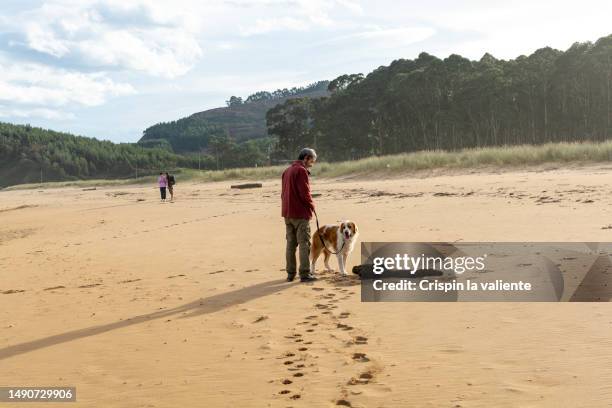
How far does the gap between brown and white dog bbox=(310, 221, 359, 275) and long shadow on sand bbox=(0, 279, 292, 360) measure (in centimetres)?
83

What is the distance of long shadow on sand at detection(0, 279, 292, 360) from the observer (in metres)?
6.34

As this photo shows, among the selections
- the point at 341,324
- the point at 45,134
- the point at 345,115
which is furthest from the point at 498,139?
the point at 45,134

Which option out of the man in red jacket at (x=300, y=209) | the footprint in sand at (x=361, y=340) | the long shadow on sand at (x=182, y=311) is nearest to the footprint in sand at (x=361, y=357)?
the footprint in sand at (x=361, y=340)

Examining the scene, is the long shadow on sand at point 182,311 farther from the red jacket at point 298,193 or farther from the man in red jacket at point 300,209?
the red jacket at point 298,193

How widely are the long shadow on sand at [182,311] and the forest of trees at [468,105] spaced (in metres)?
45.4

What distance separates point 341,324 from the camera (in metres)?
6.47

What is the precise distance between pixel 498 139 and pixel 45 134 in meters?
116

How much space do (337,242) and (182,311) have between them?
109 inches

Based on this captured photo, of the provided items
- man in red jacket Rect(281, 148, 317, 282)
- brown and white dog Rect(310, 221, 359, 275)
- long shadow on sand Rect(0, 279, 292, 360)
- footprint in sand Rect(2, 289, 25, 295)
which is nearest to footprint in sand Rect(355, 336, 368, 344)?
long shadow on sand Rect(0, 279, 292, 360)

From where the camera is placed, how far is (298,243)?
30.4 ft

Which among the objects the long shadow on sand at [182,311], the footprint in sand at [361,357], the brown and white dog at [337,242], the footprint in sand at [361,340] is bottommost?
the footprint in sand at [361,357]

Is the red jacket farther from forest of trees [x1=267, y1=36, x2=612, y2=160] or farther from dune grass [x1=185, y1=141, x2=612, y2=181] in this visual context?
forest of trees [x1=267, y1=36, x2=612, y2=160]

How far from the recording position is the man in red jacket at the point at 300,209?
29.6 feet

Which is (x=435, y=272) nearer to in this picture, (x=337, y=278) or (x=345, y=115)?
(x=337, y=278)
